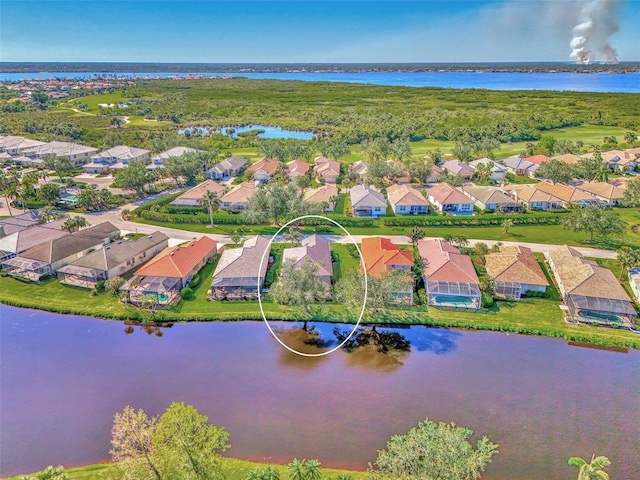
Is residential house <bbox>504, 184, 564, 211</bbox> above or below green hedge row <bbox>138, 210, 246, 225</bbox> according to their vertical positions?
above

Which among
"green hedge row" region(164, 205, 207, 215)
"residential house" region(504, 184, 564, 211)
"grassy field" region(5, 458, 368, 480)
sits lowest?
"grassy field" region(5, 458, 368, 480)

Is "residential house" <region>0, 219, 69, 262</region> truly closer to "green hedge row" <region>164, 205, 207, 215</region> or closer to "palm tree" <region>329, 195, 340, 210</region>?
"green hedge row" <region>164, 205, 207, 215</region>

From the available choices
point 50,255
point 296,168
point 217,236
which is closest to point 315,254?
point 217,236

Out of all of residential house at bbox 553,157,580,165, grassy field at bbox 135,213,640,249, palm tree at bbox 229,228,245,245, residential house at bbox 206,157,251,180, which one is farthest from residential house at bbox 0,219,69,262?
residential house at bbox 553,157,580,165

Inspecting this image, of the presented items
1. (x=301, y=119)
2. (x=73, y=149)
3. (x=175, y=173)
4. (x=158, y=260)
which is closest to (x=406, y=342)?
(x=158, y=260)

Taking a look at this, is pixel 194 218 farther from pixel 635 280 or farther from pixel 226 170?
pixel 635 280

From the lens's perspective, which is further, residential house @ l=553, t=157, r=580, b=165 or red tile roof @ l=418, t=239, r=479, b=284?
residential house @ l=553, t=157, r=580, b=165

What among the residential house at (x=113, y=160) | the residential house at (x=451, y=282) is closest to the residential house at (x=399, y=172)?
the residential house at (x=451, y=282)

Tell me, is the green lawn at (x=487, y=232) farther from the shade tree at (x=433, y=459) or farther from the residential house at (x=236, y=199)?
the shade tree at (x=433, y=459)
